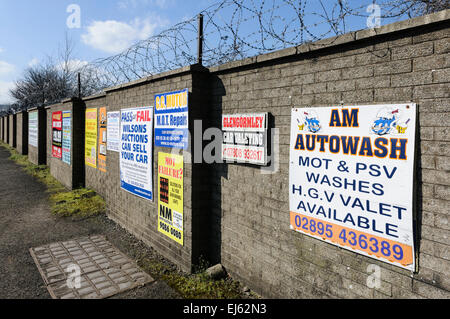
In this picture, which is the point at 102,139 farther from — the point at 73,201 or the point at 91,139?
the point at 73,201

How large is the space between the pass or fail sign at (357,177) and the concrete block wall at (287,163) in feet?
0.31

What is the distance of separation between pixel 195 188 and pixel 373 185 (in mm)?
2660

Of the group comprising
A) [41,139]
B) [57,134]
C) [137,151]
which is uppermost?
[57,134]

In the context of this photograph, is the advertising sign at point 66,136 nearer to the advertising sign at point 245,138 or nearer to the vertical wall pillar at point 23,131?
the advertising sign at point 245,138

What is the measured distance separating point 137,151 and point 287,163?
3612 millimetres

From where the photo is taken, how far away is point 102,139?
9.08 m

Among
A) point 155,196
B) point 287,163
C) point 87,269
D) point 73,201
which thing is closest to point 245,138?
point 287,163

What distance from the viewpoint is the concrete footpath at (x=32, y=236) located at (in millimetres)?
4316

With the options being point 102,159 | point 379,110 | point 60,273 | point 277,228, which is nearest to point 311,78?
point 379,110

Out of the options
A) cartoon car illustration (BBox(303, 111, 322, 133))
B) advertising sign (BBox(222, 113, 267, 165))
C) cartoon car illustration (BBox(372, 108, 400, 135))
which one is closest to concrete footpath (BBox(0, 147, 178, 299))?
advertising sign (BBox(222, 113, 267, 165))

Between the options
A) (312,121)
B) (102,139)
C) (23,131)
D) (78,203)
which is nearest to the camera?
(312,121)

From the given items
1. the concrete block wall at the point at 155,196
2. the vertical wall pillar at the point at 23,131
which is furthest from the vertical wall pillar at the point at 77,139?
the vertical wall pillar at the point at 23,131

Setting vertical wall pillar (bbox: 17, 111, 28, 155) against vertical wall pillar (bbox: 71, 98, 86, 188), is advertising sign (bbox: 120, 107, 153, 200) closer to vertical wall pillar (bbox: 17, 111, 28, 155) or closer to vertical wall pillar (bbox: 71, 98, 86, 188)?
vertical wall pillar (bbox: 71, 98, 86, 188)
